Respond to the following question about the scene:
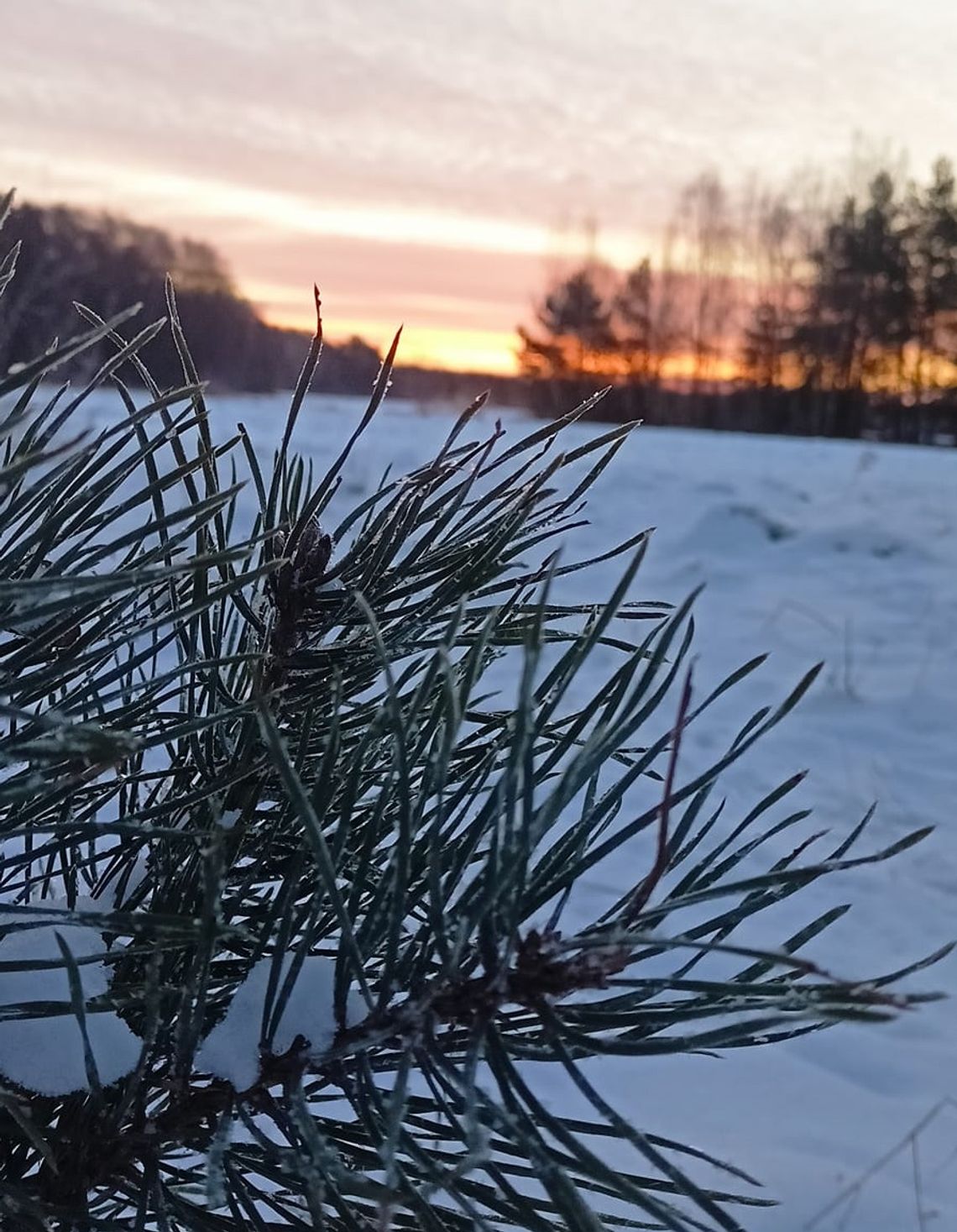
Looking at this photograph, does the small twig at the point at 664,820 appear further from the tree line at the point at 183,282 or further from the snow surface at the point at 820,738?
the tree line at the point at 183,282

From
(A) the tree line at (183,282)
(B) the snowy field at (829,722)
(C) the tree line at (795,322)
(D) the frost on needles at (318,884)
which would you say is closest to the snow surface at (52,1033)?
(D) the frost on needles at (318,884)

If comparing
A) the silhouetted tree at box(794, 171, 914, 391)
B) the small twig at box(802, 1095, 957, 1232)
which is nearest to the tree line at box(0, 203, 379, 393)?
the small twig at box(802, 1095, 957, 1232)

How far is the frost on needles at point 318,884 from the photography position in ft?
0.97

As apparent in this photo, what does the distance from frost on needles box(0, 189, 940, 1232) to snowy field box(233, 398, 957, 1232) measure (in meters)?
0.47

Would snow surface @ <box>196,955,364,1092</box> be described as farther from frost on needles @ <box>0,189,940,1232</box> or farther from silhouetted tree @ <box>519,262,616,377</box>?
silhouetted tree @ <box>519,262,616,377</box>

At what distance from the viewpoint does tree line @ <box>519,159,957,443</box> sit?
20.8m

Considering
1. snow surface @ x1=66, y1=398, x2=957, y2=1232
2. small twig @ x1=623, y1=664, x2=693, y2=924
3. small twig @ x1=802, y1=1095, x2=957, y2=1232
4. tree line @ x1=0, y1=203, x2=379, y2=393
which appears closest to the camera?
small twig @ x1=623, y1=664, x2=693, y2=924

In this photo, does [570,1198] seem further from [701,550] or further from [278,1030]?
[701,550]

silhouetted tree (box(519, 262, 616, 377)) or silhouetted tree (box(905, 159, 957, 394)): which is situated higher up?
silhouetted tree (box(905, 159, 957, 394))

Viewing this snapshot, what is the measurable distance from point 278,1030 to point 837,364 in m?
23.6

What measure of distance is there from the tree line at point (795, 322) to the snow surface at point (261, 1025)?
1971 centimetres

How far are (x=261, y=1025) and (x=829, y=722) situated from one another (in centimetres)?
287

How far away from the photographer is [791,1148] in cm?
138

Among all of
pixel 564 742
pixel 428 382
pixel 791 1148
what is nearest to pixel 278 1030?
pixel 564 742
